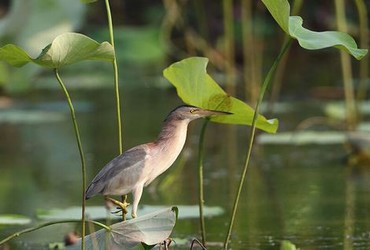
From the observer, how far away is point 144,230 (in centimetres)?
289

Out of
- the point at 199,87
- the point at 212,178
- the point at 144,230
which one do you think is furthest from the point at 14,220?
the point at 212,178

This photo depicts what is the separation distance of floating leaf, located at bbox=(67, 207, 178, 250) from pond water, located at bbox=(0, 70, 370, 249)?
0.78 meters

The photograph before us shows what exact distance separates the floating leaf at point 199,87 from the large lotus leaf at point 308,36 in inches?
9.4

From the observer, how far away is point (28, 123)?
7133 millimetres

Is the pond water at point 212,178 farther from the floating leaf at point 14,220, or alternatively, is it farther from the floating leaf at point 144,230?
the floating leaf at point 144,230

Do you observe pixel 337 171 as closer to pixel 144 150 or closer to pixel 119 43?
pixel 144 150

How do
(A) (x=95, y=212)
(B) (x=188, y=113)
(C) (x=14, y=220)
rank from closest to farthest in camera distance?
(B) (x=188, y=113), (C) (x=14, y=220), (A) (x=95, y=212)

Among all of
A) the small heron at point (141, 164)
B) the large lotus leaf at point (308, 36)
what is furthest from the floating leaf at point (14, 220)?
the large lotus leaf at point (308, 36)

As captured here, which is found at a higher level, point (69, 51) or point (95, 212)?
point (69, 51)

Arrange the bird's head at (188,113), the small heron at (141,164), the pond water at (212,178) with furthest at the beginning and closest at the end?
the pond water at (212,178) → the bird's head at (188,113) → the small heron at (141,164)

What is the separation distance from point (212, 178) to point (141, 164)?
2.17m

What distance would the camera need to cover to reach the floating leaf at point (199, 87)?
10.2 feet

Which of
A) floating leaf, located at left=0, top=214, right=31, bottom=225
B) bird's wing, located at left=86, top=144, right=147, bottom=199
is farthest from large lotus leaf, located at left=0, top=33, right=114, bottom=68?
floating leaf, located at left=0, top=214, right=31, bottom=225

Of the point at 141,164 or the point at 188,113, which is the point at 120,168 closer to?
the point at 141,164
